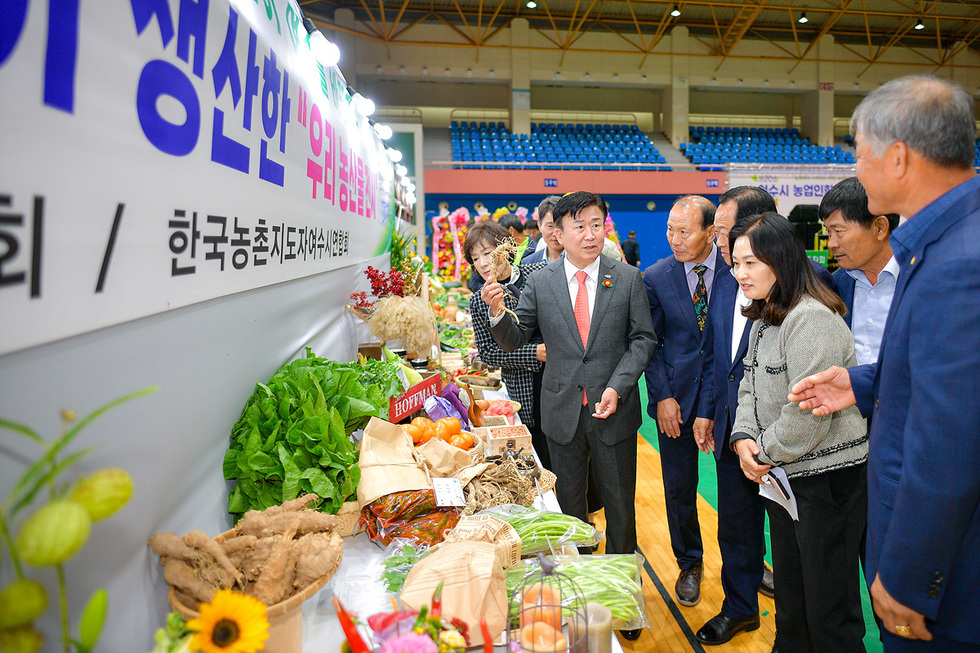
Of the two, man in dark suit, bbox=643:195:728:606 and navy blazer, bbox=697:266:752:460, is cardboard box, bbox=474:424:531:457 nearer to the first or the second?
man in dark suit, bbox=643:195:728:606

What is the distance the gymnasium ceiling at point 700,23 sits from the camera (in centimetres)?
1491

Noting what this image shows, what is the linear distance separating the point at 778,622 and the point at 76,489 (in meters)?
2.06

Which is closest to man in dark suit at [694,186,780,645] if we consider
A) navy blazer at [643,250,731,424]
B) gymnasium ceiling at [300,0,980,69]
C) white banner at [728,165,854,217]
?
navy blazer at [643,250,731,424]

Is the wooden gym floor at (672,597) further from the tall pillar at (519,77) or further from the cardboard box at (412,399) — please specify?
the tall pillar at (519,77)

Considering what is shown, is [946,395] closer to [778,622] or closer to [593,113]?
[778,622]

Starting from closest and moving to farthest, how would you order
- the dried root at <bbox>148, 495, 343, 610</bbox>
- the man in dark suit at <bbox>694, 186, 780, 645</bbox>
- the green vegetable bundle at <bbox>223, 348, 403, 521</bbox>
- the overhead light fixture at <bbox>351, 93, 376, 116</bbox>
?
1. the dried root at <bbox>148, 495, 343, 610</bbox>
2. the green vegetable bundle at <bbox>223, 348, 403, 521</bbox>
3. the man in dark suit at <bbox>694, 186, 780, 645</bbox>
4. the overhead light fixture at <bbox>351, 93, 376, 116</bbox>

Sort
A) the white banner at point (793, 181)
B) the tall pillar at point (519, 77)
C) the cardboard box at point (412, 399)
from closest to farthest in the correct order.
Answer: the cardboard box at point (412, 399) → the white banner at point (793, 181) → the tall pillar at point (519, 77)

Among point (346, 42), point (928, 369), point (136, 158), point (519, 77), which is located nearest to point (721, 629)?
point (928, 369)

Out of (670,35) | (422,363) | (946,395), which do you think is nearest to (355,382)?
(422,363)

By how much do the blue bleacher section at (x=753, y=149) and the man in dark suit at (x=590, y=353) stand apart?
46.6ft

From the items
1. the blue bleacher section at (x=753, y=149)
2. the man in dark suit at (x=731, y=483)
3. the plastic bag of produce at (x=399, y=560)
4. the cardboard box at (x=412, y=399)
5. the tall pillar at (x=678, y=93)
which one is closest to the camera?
the plastic bag of produce at (x=399, y=560)

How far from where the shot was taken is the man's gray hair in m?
1.08

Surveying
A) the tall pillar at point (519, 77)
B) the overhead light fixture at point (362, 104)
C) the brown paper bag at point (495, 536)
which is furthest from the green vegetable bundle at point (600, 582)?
the tall pillar at point (519, 77)

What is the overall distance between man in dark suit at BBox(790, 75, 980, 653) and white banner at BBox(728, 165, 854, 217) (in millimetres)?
14175
